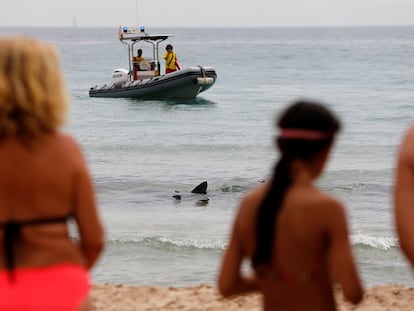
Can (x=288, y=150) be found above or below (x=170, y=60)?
above

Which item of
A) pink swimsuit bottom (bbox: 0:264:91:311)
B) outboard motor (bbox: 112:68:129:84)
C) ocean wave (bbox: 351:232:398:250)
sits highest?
pink swimsuit bottom (bbox: 0:264:91:311)

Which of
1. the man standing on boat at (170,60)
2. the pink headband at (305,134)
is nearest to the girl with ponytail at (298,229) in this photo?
the pink headband at (305,134)

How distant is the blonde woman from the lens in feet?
8.32

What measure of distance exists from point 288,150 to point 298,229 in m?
0.22

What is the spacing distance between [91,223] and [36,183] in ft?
0.58

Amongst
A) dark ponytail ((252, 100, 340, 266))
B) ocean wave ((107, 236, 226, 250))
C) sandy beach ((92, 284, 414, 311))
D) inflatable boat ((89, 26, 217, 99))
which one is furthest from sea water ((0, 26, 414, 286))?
sandy beach ((92, 284, 414, 311))

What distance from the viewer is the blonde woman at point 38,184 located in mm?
2535

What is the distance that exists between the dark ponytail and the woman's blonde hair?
58cm

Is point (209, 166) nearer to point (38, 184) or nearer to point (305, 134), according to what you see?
point (305, 134)

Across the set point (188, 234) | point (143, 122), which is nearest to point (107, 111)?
point (143, 122)

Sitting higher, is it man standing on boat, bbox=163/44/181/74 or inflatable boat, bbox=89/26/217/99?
man standing on boat, bbox=163/44/181/74

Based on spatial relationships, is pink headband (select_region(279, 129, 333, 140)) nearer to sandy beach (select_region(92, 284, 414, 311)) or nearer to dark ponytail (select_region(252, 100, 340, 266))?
dark ponytail (select_region(252, 100, 340, 266))

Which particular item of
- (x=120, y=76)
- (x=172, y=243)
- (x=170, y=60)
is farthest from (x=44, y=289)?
(x=120, y=76)

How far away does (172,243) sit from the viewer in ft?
39.1
